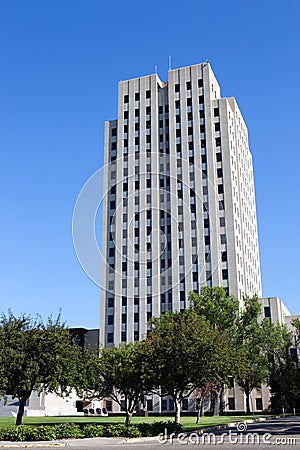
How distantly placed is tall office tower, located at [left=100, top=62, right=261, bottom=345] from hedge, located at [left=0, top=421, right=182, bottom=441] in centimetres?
6127

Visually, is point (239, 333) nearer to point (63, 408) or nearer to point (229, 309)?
point (229, 309)

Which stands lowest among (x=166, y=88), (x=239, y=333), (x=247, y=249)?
(x=239, y=333)

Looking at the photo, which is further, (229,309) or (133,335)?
(133,335)

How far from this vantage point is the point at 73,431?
1192 inches

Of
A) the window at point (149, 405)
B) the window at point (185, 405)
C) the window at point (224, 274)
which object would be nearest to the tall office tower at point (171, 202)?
the window at point (224, 274)

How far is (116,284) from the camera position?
A: 9750 cm

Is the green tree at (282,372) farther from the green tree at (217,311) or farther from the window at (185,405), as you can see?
the window at (185,405)

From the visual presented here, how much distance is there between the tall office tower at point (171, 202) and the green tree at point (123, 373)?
52.4 meters

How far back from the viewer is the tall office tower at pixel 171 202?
9444 centimetres

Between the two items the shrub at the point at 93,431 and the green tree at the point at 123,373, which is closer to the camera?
the shrub at the point at 93,431

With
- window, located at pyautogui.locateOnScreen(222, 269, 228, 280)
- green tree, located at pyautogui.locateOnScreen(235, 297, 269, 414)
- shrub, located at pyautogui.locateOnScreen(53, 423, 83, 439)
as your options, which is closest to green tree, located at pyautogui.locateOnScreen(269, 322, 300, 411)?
green tree, located at pyautogui.locateOnScreen(235, 297, 269, 414)

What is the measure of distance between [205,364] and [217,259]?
5643 centimetres

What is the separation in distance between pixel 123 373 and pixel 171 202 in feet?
204

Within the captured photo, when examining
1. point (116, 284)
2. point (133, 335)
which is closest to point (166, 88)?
point (116, 284)
